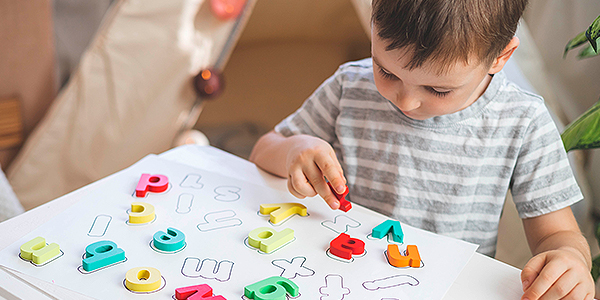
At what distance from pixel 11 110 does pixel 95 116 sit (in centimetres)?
19

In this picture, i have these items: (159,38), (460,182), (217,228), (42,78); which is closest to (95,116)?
(42,78)

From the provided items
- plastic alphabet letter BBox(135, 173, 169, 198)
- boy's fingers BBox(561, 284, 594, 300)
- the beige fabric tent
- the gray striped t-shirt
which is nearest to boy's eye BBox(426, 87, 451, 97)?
the gray striped t-shirt

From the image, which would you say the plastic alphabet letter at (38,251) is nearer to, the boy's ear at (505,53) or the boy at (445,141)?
the boy at (445,141)

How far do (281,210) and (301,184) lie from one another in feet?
0.15

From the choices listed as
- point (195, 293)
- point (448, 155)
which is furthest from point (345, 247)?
point (448, 155)

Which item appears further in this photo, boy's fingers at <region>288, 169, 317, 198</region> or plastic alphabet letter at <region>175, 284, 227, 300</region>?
boy's fingers at <region>288, 169, 317, 198</region>

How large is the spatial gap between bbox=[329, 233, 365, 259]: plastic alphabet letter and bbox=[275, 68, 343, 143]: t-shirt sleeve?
28cm

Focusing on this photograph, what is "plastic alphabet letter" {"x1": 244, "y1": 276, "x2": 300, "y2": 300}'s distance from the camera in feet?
1.29

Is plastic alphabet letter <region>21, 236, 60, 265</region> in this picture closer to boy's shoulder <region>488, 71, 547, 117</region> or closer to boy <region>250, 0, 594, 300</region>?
boy <region>250, 0, 594, 300</region>

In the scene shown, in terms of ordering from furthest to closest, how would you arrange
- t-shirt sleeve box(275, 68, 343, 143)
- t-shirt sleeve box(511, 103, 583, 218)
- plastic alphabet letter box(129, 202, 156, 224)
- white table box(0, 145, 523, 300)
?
t-shirt sleeve box(275, 68, 343, 143)
t-shirt sleeve box(511, 103, 583, 218)
plastic alphabet letter box(129, 202, 156, 224)
white table box(0, 145, 523, 300)

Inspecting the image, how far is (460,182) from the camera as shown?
67cm

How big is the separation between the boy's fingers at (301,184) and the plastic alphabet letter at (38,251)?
27 centimetres

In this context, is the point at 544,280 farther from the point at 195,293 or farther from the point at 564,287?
the point at 195,293

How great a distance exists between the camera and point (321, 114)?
744 mm
